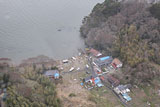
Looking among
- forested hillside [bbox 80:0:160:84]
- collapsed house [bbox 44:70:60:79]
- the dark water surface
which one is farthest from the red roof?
the dark water surface

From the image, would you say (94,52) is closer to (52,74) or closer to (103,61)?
(103,61)

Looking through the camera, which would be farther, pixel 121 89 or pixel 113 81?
pixel 113 81

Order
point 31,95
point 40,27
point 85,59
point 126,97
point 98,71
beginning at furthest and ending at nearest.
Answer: point 40,27 → point 85,59 → point 98,71 → point 126,97 → point 31,95

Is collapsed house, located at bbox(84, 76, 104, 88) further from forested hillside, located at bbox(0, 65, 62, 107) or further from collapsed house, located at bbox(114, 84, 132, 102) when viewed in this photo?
forested hillside, located at bbox(0, 65, 62, 107)

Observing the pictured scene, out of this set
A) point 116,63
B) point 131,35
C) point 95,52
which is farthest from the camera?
point 95,52

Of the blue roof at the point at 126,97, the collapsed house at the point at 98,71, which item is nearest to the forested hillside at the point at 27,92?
the collapsed house at the point at 98,71

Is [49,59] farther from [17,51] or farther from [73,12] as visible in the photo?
[73,12]

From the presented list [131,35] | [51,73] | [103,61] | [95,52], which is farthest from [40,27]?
[131,35]
